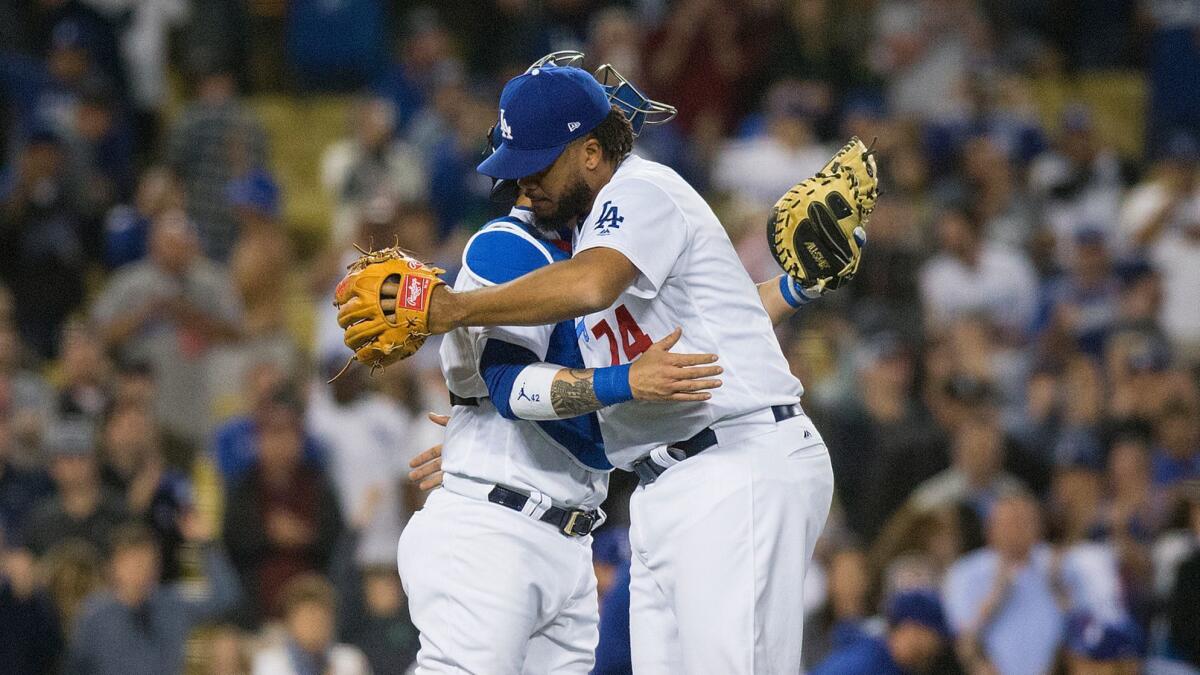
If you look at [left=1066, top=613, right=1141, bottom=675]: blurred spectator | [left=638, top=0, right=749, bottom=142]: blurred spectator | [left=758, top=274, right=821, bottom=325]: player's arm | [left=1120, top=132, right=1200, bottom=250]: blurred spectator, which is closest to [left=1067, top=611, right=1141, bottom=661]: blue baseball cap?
[left=1066, top=613, right=1141, bottom=675]: blurred spectator

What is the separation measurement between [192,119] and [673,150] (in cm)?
309

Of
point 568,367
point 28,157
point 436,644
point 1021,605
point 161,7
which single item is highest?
point 161,7

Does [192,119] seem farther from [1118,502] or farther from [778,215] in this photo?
[778,215]

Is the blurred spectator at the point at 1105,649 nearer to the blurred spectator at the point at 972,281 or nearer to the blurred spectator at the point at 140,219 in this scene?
the blurred spectator at the point at 972,281

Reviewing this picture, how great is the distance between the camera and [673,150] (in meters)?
11.6

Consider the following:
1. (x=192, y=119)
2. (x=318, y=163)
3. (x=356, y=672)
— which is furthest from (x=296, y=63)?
(x=356, y=672)

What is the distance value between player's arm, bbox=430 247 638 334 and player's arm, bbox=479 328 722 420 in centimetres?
17

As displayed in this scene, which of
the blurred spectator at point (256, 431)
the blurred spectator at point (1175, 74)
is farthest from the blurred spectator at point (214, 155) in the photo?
the blurred spectator at point (1175, 74)

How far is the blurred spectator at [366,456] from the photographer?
8.38m

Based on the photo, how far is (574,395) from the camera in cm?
408

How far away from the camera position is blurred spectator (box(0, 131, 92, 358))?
9898 millimetres

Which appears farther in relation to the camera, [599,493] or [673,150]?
[673,150]

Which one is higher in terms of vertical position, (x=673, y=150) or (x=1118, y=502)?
(x=673, y=150)

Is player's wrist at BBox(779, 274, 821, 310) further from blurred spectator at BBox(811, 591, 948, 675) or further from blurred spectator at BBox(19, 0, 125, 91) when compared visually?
blurred spectator at BBox(19, 0, 125, 91)
